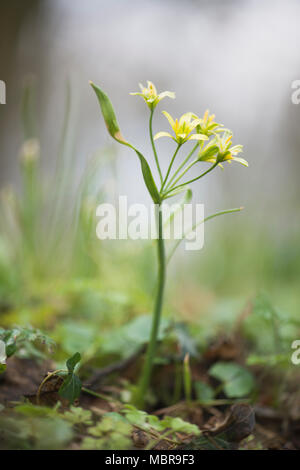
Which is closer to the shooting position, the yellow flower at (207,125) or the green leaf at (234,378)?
the yellow flower at (207,125)

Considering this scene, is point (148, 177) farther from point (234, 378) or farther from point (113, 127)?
point (234, 378)

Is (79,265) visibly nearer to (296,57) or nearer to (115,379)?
(115,379)

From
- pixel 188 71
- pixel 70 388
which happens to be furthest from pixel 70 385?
pixel 188 71

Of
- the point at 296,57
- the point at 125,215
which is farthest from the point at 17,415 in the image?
the point at 296,57

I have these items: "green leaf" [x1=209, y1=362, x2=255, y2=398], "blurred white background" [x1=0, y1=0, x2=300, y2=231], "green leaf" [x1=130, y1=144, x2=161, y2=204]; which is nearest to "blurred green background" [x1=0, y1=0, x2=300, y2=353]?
"blurred white background" [x1=0, y1=0, x2=300, y2=231]

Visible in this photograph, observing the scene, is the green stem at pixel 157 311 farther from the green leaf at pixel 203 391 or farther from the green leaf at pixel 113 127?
the green leaf at pixel 203 391

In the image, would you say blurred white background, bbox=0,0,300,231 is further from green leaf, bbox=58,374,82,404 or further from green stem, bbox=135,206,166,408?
green leaf, bbox=58,374,82,404

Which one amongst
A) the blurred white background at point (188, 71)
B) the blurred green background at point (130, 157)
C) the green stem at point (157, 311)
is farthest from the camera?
the blurred white background at point (188, 71)

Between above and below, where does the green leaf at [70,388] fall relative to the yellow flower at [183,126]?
below

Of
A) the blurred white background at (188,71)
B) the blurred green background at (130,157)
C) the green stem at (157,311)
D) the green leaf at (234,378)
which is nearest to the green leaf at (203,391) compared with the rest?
the green leaf at (234,378)
